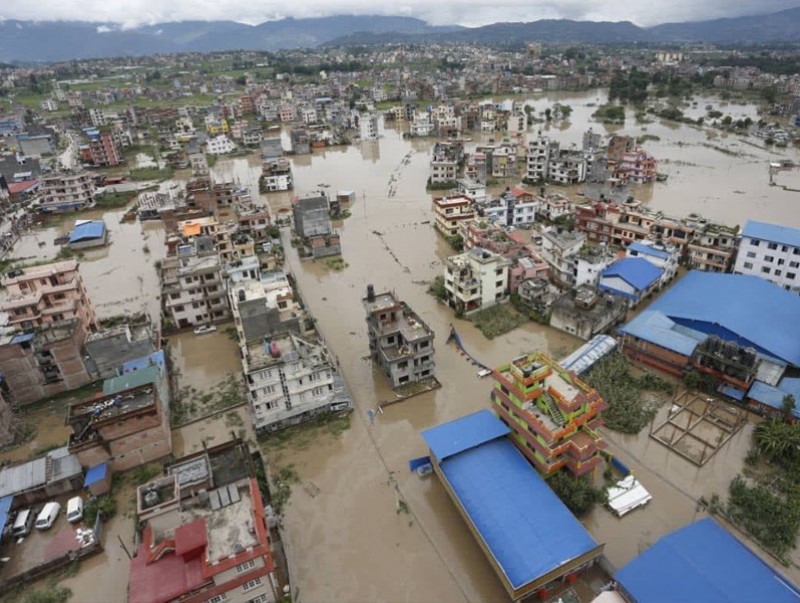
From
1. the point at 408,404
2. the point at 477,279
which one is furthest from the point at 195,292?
the point at 477,279

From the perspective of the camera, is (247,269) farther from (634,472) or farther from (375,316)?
(634,472)

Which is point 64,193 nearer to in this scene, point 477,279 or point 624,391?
point 477,279

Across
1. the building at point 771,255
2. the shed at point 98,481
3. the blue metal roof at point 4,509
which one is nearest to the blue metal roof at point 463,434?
the shed at point 98,481

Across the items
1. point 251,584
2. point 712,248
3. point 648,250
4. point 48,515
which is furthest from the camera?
point 712,248

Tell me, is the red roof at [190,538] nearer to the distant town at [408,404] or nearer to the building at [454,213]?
the distant town at [408,404]

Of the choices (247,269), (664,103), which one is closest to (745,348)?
(247,269)

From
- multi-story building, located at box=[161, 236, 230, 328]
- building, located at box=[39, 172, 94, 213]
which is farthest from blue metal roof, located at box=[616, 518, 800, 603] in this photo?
building, located at box=[39, 172, 94, 213]
